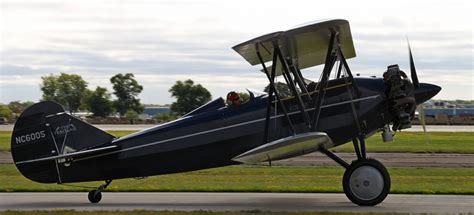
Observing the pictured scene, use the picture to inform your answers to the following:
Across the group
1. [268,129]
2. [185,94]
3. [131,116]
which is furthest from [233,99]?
[131,116]

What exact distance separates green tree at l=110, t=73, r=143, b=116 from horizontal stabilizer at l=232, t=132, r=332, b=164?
212 ft

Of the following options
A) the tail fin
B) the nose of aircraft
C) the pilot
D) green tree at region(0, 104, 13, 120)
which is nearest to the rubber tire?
the tail fin

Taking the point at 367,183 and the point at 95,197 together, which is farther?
the point at 95,197

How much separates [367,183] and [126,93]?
6700 centimetres

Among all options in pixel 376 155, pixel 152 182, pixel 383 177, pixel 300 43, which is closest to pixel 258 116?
pixel 300 43

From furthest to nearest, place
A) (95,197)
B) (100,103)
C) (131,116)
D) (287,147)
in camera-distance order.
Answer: (100,103), (131,116), (95,197), (287,147)

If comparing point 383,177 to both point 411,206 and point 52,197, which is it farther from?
point 52,197

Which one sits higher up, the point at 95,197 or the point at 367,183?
the point at 367,183

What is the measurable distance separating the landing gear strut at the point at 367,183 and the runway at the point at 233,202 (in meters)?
0.18

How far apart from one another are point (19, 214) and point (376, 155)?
717 inches

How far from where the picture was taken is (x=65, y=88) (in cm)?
8894

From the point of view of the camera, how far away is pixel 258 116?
14.2m

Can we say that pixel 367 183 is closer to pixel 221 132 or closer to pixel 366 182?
pixel 366 182

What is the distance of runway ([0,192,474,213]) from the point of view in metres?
13.5
